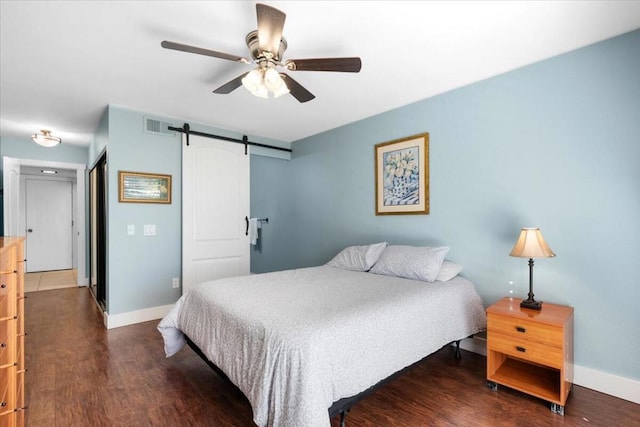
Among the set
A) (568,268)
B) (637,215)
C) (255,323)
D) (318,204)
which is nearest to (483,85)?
(637,215)

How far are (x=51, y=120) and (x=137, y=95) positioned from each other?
1.80 metres

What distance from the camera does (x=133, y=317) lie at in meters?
3.49

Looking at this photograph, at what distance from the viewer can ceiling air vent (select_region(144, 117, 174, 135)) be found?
3.55 m

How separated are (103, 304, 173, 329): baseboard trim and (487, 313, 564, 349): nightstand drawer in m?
3.51

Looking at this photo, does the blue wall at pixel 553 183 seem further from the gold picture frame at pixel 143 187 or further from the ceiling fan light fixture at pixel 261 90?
the gold picture frame at pixel 143 187

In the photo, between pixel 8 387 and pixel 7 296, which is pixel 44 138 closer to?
pixel 7 296

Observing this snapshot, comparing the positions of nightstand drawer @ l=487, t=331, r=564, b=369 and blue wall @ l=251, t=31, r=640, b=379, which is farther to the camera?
blue wall @ l=251, t=31, r=640, b=379

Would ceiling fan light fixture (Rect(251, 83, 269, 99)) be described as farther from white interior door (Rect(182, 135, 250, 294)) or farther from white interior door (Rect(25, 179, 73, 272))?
white interior door (Rect(25, 179, 73, 272))

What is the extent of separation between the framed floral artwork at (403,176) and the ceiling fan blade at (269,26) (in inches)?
74.6

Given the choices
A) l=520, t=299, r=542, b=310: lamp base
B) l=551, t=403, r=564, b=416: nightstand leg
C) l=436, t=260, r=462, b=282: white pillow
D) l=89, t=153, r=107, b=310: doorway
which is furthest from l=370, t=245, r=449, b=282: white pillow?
l=89, t=153, r=107, b=310: doorway

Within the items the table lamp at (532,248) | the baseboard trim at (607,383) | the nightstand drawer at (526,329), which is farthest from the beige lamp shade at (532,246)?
the baseboard trim at (607,383)

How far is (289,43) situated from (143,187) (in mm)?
2484

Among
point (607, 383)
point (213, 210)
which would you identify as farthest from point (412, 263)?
point (213, 210)

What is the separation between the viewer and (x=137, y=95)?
9.98 feet
